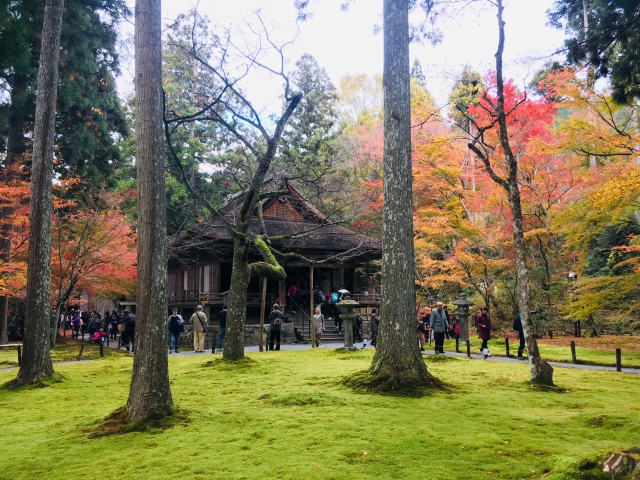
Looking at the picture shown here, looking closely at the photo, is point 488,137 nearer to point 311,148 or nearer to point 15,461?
point 311,148

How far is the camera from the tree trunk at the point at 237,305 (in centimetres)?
1151

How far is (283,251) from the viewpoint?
2217cm

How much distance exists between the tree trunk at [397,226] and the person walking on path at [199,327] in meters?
9.54

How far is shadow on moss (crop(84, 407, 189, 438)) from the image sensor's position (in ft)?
17.8

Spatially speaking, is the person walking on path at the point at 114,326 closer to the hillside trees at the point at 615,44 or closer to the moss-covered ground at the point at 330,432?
the moss-covered ground at the point at 330,432

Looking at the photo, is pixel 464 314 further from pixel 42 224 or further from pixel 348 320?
pixel 42 224

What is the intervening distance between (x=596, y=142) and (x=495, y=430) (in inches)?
398

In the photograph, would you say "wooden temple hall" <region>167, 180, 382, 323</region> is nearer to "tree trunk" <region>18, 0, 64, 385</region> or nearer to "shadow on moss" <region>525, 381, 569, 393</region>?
"tree trunk" <region>18, 0, 64, 385</region>

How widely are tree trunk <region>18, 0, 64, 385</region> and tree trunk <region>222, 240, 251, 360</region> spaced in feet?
12.6

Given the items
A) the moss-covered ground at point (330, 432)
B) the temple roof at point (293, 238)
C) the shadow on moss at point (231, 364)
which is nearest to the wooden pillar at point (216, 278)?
the temple roof at point (293, 238)

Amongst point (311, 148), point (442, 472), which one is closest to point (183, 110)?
point (311, 148)

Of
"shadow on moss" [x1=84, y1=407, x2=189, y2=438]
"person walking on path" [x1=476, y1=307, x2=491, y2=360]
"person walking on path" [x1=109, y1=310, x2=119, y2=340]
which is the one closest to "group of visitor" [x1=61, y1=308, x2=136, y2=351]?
"person walking on path" [x1=109, y1=310, x2=119, y2=340]

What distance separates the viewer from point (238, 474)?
4059 millimetres

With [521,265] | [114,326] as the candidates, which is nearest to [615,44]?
[521,265]
